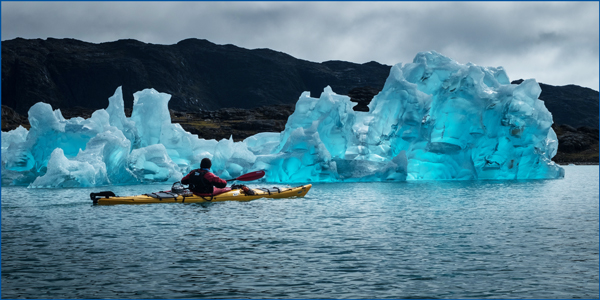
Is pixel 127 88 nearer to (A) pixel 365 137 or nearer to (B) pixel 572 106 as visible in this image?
Result: (B) pixel 572 106

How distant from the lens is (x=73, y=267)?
38.0 ft

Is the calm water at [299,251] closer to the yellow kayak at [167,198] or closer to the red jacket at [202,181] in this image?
the yellow kayak at [167,198]

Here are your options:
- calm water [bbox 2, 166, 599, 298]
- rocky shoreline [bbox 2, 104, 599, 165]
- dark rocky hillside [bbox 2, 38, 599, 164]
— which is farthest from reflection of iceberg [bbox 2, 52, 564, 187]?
dark rocky hillside [bbox 2, 38, 599, 164]

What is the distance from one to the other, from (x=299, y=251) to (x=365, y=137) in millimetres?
30004

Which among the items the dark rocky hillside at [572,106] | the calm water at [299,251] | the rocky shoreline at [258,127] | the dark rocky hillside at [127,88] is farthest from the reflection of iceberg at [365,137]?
the dark rocky hillside at [572,106]

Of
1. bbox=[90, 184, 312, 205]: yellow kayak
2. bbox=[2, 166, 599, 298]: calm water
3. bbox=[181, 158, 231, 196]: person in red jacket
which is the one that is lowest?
bbox=[2, 166, 599, 298]: calm water

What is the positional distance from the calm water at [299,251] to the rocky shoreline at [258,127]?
276 feet

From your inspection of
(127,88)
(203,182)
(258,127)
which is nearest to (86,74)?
(127,88)

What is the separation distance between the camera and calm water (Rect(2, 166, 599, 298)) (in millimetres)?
9914

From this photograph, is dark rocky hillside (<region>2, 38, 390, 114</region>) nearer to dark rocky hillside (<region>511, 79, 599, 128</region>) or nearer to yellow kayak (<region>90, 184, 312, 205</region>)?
dark rocky hillside (<region>511, 79, 599, 128</region>)

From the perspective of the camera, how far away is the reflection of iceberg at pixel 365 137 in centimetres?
3891

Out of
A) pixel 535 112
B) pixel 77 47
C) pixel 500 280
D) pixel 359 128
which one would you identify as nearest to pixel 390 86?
pixel 359 128

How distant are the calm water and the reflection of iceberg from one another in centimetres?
1604

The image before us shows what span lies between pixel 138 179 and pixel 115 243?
85.7ft
